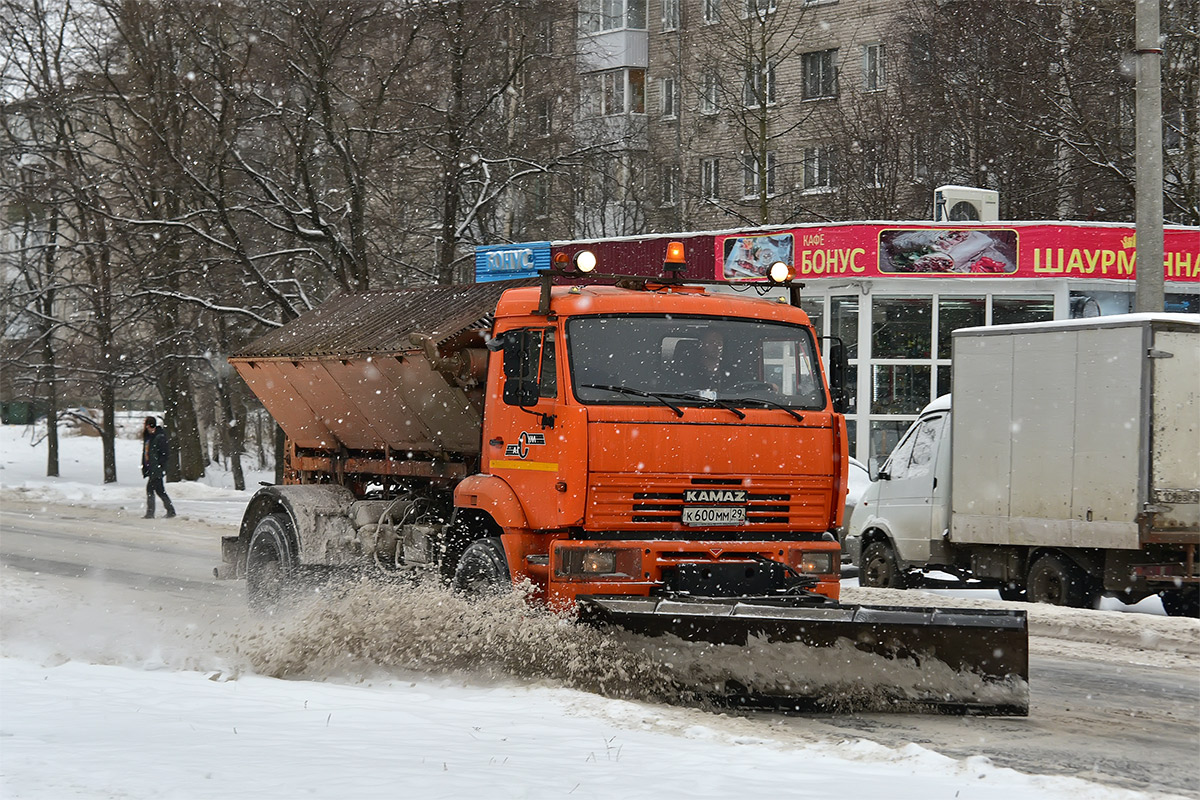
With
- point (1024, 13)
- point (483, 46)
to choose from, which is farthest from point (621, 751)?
point (1024, 13)

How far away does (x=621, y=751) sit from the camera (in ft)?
21.5

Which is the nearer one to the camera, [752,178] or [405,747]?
[405,747]

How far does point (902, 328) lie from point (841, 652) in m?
15.1

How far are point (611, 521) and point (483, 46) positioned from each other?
1647 centimetres

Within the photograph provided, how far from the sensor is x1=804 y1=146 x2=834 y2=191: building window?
33369mm

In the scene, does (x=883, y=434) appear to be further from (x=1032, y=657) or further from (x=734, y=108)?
(x=1032, y=657)

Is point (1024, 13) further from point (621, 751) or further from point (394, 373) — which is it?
point (621, 751)

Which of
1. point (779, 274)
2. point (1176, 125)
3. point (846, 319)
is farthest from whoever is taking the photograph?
point (1176, 125)

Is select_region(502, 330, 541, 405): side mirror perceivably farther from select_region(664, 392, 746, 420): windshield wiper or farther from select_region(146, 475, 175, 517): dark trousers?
select_region(146, 475, 175, 517): dark trousers

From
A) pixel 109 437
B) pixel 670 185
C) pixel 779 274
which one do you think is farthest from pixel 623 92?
pixel 779 274

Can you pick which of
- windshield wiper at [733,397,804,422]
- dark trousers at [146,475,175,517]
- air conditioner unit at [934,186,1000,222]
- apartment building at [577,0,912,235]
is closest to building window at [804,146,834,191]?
apartment building at [577,0,912,235]

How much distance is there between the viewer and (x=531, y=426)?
942 cm

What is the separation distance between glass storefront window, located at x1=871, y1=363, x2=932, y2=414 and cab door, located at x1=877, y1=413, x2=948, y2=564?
22.3 feet

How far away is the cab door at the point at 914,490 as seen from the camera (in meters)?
15.2
